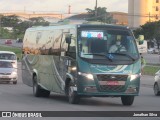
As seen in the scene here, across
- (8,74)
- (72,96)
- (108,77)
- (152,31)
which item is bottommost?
(152,31)

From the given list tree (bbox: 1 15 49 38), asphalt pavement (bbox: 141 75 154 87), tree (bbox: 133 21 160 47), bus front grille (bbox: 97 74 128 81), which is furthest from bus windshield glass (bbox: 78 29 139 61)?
tree (bbox: 1 15 49 38)

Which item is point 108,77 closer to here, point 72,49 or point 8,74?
point 72,49

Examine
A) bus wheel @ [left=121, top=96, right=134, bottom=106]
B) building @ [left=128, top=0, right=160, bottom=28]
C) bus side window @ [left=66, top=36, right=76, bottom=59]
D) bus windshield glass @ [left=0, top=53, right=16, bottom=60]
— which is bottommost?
building @ [left=128, top=0, right=160, bottom=28]

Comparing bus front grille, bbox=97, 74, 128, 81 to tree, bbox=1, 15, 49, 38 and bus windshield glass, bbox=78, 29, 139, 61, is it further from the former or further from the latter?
tree, bbox=1, 15, 49, 38

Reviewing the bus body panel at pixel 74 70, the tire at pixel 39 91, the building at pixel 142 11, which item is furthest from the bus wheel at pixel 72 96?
the building at pixel 142 11

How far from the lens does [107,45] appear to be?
21.1 m

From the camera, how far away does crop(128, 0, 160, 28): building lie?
18075 centimetres

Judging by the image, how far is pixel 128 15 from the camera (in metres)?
187

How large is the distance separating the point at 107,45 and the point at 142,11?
162m

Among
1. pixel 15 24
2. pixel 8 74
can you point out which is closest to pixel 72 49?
pixel 8 74

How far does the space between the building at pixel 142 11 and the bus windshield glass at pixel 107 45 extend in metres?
156

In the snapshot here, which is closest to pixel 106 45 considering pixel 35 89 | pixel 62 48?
pixel 62 48

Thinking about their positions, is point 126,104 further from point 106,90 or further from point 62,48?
point 62,48

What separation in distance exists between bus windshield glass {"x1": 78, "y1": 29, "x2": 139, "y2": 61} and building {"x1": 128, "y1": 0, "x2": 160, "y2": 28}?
156 metres
